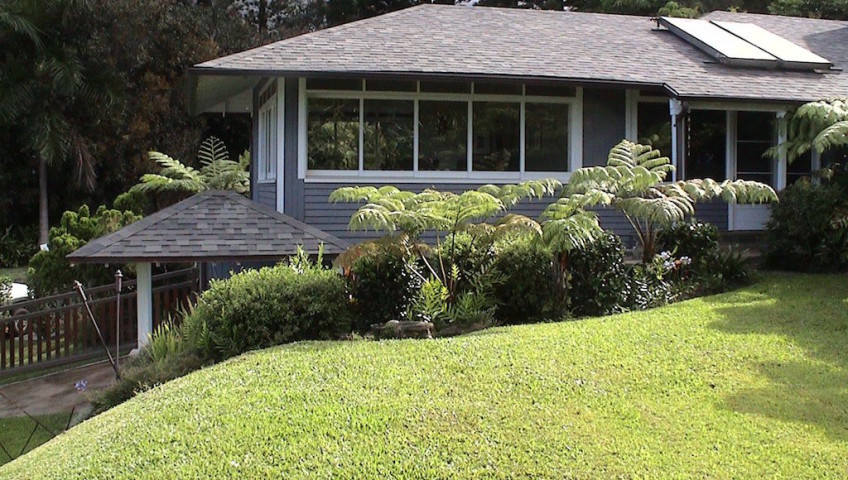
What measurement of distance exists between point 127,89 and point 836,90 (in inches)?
828

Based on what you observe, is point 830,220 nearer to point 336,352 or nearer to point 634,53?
point 634,53

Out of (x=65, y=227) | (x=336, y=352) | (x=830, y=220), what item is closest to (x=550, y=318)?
(x=336, y=352)

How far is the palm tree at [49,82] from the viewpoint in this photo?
2434 cm

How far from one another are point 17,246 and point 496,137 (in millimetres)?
19519

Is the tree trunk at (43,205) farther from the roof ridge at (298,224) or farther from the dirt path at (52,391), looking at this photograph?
the roof ridge at (298,224)

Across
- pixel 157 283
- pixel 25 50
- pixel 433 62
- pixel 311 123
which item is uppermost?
pixel 25 50

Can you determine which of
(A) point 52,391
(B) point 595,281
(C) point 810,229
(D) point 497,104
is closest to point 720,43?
(D) point 497,104

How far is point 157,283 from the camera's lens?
15.7m

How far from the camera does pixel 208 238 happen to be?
34.9 ft

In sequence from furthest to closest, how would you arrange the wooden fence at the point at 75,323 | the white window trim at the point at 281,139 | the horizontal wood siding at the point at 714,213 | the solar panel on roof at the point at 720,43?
the solar panel on roof at the point at 720,43 < the horizontal wood siding at the point at 714,213 < the white window trim at the point at 281,139 < the wooden fence at the point at 75,323

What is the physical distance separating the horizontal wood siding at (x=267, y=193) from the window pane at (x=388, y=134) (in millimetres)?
1880

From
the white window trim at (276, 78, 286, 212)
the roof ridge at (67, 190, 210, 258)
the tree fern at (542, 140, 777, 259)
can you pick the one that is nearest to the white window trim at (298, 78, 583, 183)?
the white window trim at (276, 78, 286, 212)

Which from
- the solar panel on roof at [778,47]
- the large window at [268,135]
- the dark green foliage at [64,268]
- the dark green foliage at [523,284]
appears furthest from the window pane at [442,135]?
the solar panel on roof at [778,47]

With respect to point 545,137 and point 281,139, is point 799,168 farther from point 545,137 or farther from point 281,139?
point 281,139
